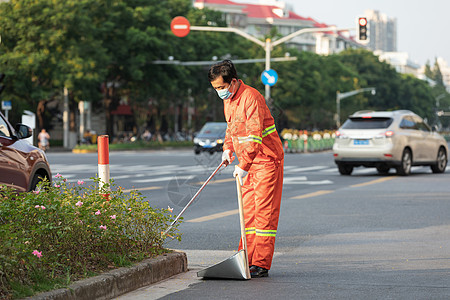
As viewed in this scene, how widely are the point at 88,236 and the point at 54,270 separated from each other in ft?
2.33

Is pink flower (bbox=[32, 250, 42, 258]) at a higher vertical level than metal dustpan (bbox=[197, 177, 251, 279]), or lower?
higher

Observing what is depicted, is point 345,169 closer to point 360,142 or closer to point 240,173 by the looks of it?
point 360,142

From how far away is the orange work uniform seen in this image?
704 cm

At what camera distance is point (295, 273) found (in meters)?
7.52

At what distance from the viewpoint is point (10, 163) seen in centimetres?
893

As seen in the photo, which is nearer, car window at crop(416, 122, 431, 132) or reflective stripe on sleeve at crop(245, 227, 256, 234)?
reflective stripe on sleeve at crop(245, 227, 256, 234)

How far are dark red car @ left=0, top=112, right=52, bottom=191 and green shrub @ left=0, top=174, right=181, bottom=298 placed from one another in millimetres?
1541

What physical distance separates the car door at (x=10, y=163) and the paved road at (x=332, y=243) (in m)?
1.54

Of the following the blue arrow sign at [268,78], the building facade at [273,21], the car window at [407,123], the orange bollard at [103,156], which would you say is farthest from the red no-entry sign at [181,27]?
the building facade at [273,21]

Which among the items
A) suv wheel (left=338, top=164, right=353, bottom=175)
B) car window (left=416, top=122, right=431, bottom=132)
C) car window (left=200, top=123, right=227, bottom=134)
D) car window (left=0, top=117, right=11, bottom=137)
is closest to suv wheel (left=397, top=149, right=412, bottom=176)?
car window (left=416, top=122, right=431, bottom=132)

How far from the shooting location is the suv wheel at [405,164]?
23141mm

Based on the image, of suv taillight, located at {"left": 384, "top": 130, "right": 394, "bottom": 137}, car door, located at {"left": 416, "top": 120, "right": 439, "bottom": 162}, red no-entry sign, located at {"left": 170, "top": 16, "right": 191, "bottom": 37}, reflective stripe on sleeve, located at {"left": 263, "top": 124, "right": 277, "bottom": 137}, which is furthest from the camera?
red no-entry sign, located at {"left": 170, "top": 16, "right": 191, "bottom": 37}

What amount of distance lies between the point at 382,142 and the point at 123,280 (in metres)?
17.0

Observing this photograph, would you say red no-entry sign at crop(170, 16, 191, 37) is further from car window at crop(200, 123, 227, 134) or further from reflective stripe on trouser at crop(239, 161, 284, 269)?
reflective stripe on trouser at crop(239, 161, 284, 269)
